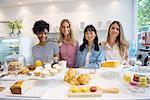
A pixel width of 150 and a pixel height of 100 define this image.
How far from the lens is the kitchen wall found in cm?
445

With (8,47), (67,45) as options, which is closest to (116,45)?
(67,45)

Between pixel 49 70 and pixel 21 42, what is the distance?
3.52 m

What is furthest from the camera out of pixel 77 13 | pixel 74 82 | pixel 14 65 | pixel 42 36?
pixel 77 13

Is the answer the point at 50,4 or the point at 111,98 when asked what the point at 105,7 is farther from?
the point at 111,98

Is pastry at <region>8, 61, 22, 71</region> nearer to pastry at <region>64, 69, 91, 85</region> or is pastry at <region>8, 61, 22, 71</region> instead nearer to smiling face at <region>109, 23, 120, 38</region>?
pastry at <region>64, 69, 91, 85</region>

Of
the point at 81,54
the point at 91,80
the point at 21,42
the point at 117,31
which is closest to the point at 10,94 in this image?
the point at 91,80

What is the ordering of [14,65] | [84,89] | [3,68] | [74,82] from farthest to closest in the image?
[3,68], [14,65], [74,82], [84,89]

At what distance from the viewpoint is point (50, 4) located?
4.75 m

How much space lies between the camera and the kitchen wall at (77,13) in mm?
4453

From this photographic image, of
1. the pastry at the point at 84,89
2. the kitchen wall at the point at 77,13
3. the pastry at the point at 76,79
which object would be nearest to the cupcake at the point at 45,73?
the pastry at the point at 76,79

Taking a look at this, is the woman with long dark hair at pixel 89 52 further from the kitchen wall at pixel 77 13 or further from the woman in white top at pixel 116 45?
the kitchen wall at pixel 77 13

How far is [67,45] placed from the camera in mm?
2135

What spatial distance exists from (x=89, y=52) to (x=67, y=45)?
0.31 metres

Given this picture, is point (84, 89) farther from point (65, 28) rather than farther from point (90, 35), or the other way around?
point (65, 28)
